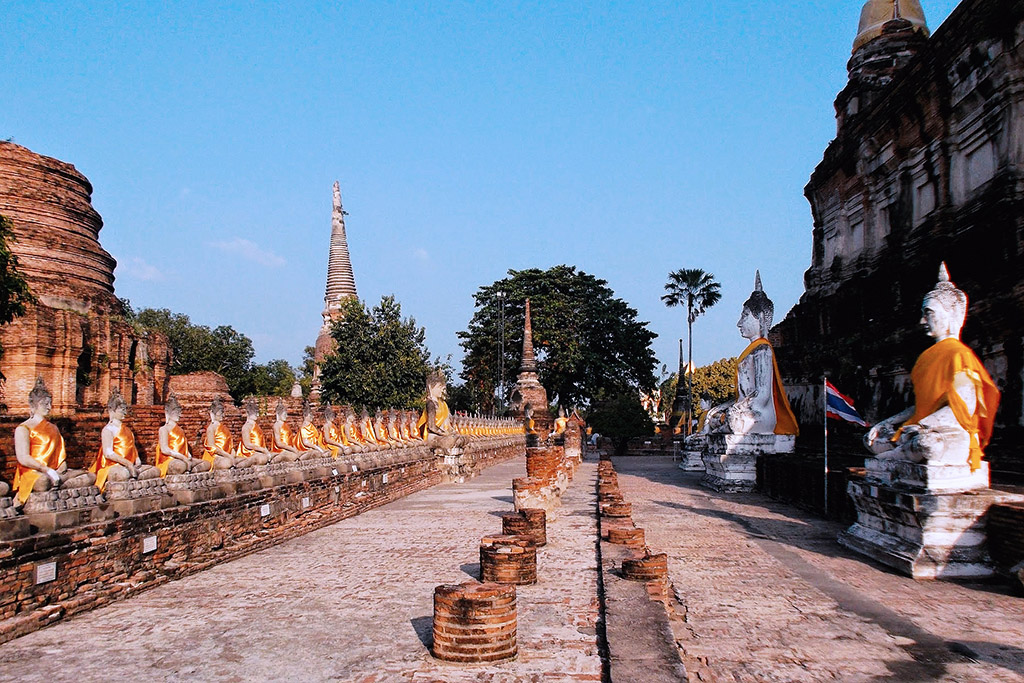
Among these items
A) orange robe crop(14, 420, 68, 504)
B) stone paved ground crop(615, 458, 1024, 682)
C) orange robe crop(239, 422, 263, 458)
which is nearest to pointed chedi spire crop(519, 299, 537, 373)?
orange robe crop(239, 422, 263, 458)

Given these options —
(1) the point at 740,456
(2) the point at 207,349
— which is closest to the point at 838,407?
(1) the point at 740,456

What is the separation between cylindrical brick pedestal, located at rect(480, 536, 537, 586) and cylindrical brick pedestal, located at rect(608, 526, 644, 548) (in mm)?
1343

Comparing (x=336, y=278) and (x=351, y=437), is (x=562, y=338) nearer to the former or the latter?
(x=336, y=278)

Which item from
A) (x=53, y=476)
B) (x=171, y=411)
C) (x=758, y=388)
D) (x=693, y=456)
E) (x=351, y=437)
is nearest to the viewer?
(x=53, y=476)

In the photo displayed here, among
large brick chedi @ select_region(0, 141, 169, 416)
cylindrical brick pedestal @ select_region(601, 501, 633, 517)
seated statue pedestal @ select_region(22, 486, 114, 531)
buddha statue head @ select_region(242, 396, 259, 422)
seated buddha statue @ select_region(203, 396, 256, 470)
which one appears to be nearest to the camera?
seated statue pedestal @ select_region(22, 486, 114, 531)

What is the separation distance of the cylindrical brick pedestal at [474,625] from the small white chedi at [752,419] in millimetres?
11525

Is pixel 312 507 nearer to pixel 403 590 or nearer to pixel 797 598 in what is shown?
pixel 403 590

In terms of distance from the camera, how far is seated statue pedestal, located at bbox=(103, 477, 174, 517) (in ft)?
23.4

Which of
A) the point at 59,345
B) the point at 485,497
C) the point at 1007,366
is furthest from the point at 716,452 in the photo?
the point at 59,345

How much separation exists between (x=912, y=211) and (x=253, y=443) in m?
14.8

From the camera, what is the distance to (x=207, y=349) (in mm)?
55812

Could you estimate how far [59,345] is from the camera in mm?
22797

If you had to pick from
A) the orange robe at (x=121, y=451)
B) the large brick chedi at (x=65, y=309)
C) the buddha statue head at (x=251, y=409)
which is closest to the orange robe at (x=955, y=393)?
the orange robe at (x=121, y=451)

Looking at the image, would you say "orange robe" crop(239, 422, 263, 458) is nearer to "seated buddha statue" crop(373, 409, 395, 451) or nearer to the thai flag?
"seated buddha statue" crop(373, 409, 395, 451)
